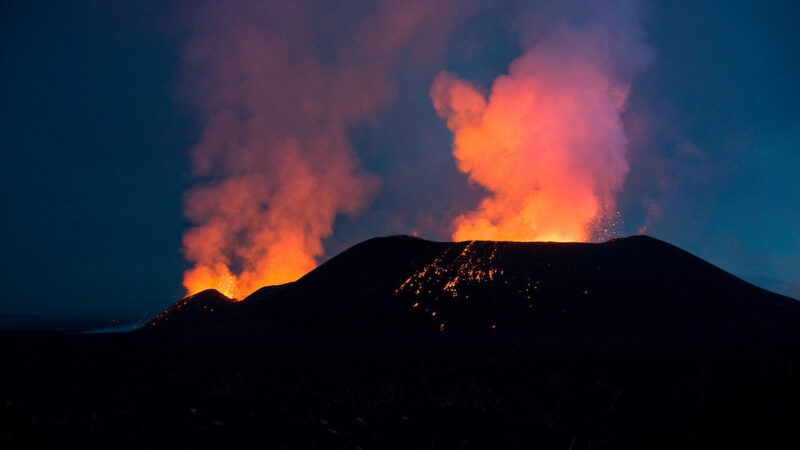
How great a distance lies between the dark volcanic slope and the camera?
31.3 m

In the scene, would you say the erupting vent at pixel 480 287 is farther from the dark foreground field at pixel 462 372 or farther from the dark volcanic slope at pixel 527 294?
the dark foreground field at pixel 462 372

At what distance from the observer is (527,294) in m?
35.4

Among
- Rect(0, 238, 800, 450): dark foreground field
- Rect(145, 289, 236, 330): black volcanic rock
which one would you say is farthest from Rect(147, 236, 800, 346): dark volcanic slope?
Rect(145, 289, 236, 330): black volcanic rock

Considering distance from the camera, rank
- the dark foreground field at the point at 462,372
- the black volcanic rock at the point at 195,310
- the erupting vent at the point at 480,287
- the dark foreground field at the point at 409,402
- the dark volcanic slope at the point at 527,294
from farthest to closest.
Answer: the black volcanic rock at the point at 195,310 < the erupting vent at the point at 480,287 < the dark volcanic slope at the point at 527,294 < the dark foreground field at the point at 462,372 < the dark foreground field at the point at 409,402

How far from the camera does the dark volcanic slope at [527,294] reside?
31344mm

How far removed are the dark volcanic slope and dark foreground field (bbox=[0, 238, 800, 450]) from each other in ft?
0.71

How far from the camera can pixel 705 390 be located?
44.8 feet

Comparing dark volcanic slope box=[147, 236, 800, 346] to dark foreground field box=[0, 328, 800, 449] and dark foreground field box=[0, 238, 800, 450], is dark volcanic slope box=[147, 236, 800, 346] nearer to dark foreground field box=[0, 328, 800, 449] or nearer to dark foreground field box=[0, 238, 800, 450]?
dark foreground field box=[0, 238, 800, 450]

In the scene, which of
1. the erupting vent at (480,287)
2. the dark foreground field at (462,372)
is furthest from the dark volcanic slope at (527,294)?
the dark foreground field at (462,372)

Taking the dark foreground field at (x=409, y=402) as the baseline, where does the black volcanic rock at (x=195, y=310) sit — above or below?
above

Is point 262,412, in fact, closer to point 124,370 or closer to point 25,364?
Answer: point 124,370

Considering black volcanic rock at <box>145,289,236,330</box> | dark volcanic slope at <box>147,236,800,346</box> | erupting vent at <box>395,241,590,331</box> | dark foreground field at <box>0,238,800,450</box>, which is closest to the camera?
dark foreground field at <box>0,238,800,450</box>

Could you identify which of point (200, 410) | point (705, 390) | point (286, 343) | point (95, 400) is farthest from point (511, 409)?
point (286, 343)

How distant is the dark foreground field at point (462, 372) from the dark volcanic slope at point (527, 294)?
22cm
